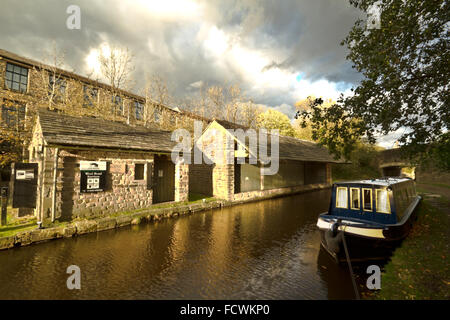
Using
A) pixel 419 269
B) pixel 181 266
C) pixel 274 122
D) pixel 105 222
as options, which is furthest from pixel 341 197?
pixel 274 122

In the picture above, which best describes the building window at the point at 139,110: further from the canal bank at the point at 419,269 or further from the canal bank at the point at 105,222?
the canal bank at the point at 419,269

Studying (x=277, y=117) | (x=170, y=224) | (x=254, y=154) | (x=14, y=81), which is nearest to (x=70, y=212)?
(x=170, y=224)

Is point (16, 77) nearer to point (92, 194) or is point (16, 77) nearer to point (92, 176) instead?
point (92, 176)

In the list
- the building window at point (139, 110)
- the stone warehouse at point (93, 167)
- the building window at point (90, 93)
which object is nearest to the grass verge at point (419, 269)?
the stone warehouse at point (93, 167)

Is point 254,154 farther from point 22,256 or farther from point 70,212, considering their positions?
point 22,256

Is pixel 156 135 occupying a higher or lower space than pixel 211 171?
higher

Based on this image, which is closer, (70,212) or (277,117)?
(70,212)

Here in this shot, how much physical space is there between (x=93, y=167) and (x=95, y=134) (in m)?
1.76

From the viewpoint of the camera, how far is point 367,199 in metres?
7.08

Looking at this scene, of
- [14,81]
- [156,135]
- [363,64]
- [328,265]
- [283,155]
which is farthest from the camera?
[14,81]

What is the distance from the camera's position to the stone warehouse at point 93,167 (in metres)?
8.64

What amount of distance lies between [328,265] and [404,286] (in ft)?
6.39

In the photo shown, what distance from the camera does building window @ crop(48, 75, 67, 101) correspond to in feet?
Result: 67.5

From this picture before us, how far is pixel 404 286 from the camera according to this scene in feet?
14.3
